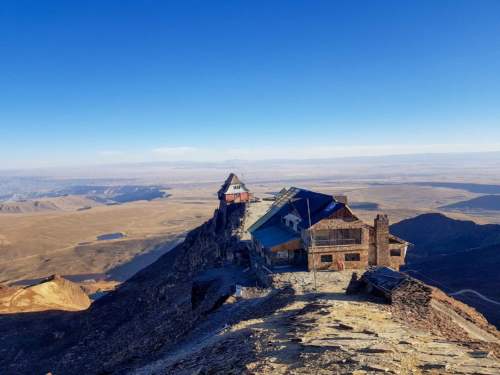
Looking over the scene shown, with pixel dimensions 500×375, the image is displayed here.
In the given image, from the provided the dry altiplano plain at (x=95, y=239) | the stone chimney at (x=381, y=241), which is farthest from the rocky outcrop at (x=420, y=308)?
the dry altiplano plain at (x=95, y=239)

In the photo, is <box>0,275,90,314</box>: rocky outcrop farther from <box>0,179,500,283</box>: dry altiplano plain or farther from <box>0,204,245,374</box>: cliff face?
<box>0,179,500,283</box>: dry altiplano plain

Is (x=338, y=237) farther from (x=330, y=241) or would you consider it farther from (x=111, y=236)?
(x=111, y=236)

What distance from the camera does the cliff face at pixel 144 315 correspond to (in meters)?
35.0

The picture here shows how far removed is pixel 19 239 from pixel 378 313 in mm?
134771

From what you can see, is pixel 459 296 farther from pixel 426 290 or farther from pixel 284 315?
pixel 284 315

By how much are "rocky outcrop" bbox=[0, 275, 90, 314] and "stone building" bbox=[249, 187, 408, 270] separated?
35.5 m

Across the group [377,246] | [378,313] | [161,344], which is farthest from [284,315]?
[377,246]

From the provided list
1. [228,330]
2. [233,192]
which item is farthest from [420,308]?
[233,192]

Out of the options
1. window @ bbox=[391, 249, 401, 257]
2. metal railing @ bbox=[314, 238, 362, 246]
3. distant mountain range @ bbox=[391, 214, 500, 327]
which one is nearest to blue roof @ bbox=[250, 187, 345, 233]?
metal railing @ bbox=[314, 238, 362, 246]

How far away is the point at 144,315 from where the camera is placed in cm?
4469

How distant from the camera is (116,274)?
92875mm

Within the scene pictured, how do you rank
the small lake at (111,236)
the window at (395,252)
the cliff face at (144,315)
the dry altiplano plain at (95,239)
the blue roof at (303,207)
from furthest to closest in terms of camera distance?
the small lake at (111,236)
the dry altiplano plain at (95,239)
the window at (395,252)
the blue roof at (303,207)
the cliff face at (144,315)

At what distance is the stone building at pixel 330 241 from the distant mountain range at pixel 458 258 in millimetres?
15423

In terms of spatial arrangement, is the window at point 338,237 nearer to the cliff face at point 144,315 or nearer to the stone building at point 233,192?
the cliff face at point 144,315
